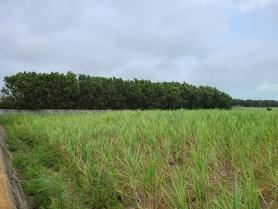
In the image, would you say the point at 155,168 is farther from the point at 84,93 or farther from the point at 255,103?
the point at 255,103

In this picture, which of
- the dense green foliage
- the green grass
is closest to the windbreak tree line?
the green grass

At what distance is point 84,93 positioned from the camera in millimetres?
20766

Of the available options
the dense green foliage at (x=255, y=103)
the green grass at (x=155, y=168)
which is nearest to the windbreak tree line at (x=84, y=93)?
the green grass at (x=155, y=168)

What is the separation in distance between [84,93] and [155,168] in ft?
50.6

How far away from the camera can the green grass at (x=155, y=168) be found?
4.95 meters

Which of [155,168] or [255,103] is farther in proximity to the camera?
[255,103]

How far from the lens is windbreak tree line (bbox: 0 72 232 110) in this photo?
19.4m

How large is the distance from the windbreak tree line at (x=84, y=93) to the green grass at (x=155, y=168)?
10387mm

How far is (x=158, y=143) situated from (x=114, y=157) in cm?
110

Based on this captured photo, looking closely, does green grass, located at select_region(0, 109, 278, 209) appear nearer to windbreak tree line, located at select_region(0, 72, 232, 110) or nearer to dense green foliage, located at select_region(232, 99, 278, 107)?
windbreak tree line, located at select_region(0, 72, 232, 110)

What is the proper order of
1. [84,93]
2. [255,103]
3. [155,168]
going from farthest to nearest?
[255,103] < [84,93] < [155,168]

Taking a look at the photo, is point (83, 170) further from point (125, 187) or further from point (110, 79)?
point (110, 79)

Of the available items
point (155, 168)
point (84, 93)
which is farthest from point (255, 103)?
point (155, 168)

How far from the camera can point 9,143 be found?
31.0 ft
